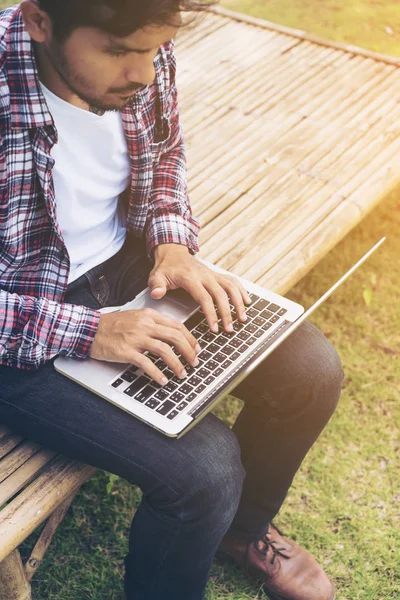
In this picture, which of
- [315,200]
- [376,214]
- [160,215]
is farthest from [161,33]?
[376,214]

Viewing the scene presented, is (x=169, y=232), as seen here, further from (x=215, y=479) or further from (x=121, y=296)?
(x=215, y=479)

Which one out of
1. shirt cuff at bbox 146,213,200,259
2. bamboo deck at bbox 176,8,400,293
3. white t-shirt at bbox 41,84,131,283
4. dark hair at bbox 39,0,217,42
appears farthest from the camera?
bamboo deck at bbox 176,8,400,293

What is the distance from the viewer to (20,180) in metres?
1.60

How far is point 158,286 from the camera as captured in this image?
5.67ft

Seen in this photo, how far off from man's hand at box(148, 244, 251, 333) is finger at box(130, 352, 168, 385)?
0.71ft

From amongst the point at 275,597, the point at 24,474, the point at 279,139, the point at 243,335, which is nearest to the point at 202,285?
the point at 243,335

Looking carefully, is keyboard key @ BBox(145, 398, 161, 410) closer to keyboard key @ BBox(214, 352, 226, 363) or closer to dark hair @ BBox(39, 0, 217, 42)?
keyboard key @ BBox(214, 352, 226, 363)

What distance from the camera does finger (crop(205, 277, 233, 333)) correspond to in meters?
1.71

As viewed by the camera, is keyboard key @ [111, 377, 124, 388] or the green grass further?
the green grass

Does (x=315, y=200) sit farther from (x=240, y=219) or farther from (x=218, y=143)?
(x=218, y=143)

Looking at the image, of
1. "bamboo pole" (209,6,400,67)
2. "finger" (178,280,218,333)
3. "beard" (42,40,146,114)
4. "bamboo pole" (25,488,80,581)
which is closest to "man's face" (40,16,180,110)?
"beard" (42,40,146,114)

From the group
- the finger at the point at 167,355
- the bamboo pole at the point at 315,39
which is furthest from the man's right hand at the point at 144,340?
the bamboo pole at the point at 315,39

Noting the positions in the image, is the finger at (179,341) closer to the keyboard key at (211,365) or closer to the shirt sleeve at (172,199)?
the keyboard key at (211,365)

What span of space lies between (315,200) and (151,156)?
767 millimetres
